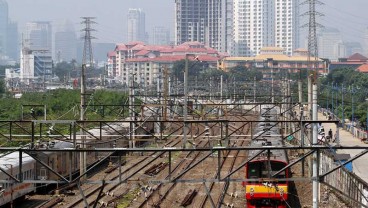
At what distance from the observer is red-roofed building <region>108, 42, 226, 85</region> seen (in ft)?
305

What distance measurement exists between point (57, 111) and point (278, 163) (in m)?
28.7

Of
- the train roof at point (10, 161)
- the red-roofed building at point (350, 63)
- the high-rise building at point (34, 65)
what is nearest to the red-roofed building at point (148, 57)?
the high-rise building at point (34, 65)

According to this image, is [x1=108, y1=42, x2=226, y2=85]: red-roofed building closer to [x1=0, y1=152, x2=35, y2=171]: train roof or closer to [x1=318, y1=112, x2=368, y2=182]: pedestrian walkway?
[x1=318, y1=112, x2=368, y2=182]: pedestrian walkway

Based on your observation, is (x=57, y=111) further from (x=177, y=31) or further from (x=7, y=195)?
(x=177, y=31)

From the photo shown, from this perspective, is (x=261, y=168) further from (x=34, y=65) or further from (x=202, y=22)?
(x=202, y=22)

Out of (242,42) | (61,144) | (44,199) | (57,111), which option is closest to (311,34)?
(57,111)

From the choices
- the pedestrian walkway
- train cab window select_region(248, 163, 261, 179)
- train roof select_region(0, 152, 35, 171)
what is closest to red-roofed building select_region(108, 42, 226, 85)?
the pedestrian walkway

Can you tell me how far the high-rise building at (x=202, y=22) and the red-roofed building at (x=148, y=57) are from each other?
24.5 m

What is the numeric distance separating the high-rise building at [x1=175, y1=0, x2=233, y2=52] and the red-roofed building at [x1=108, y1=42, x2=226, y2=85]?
24.5m

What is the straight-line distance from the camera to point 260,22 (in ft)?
593

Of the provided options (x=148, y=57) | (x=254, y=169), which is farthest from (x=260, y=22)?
(x=254, y=169)

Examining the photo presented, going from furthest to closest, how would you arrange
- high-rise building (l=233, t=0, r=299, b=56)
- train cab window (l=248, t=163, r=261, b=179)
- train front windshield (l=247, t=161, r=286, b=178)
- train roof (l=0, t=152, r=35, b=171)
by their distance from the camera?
1. high-rise building (l=233, t=0, r=299, b=56)
2. train roof (l=0, t=152, r=35, b=171)
3. train cab window (l=248, t=163, r=261, b=179)
4. train front windshield (l=247, t=161, r=286, b=178)

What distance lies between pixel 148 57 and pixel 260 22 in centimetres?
7362

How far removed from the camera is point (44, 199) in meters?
17.6
